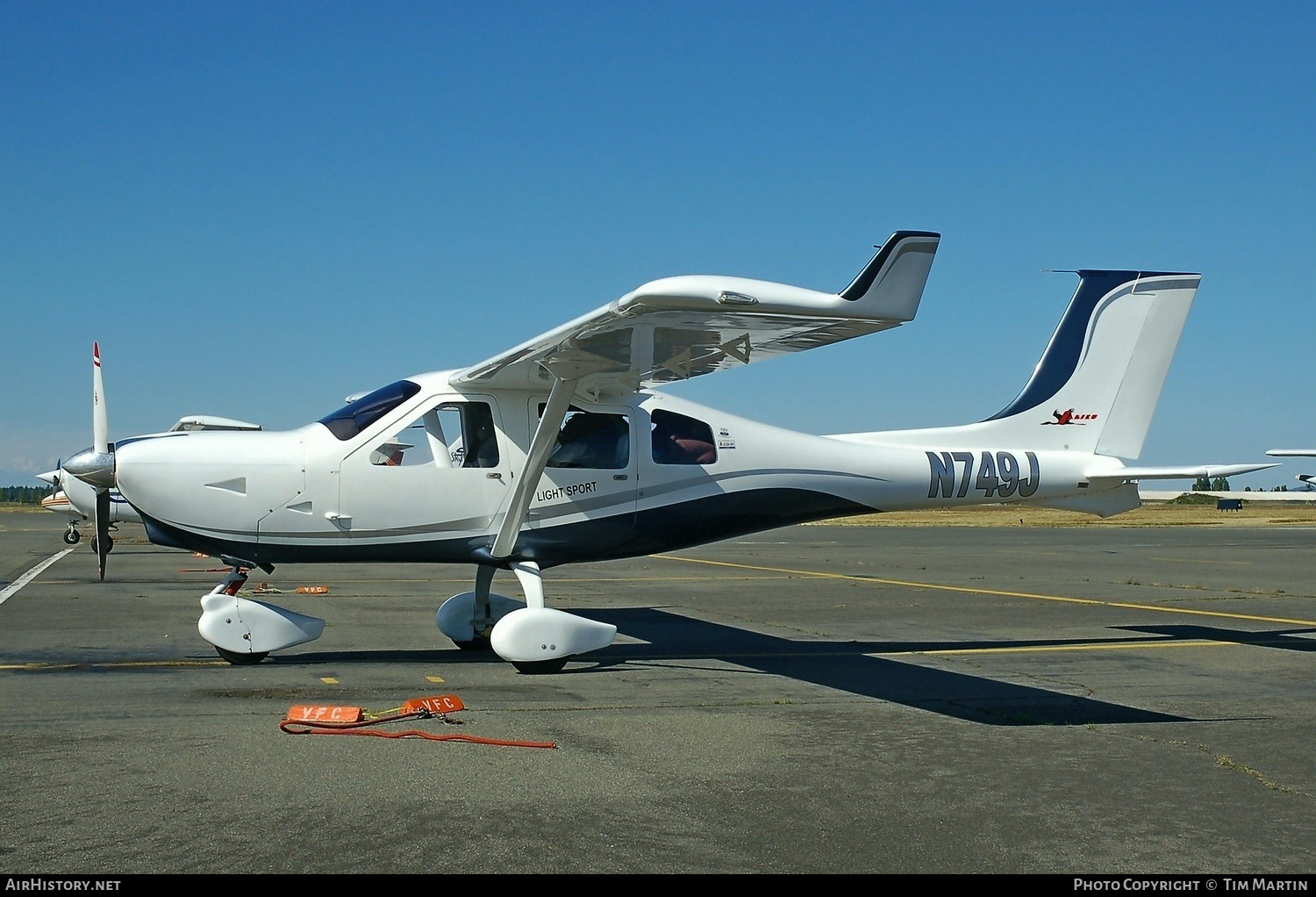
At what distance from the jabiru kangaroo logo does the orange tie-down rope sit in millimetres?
7426

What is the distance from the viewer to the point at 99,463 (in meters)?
9.70

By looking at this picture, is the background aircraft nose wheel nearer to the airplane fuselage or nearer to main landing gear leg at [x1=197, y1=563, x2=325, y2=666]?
the airplane fuselage

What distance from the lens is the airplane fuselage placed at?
9.98m

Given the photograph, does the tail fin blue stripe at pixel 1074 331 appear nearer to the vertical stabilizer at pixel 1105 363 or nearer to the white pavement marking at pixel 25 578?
the vertical stabilizer at pixel 1105 363

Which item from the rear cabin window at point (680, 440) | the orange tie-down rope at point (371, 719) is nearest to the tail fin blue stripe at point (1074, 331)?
the rear cabin window at point (680, 440)

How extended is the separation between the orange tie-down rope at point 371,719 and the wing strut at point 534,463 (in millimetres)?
Answer: 2576

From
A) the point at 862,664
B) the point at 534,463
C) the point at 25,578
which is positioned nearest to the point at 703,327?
the point at 534,463

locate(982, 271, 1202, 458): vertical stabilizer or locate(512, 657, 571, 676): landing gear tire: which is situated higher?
locate(982, 271, 1202, 458): vertical stabilizer

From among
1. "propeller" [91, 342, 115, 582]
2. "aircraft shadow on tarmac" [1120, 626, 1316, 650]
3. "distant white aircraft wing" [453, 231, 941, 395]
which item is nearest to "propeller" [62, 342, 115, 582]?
"propeller" [91, 342, 115, 582]

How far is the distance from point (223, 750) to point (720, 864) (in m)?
3.26

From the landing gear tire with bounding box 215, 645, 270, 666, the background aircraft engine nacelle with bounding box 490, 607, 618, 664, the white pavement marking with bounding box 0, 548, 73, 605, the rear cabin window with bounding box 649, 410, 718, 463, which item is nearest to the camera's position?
the background aircraft engine nacelle with bounding box 490, 607, 618, 664

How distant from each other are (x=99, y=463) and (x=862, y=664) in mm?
6686

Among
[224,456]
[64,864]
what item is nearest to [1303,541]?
[224,456]

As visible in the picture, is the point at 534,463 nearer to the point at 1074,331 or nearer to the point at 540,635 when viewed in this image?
the point at 540,635
